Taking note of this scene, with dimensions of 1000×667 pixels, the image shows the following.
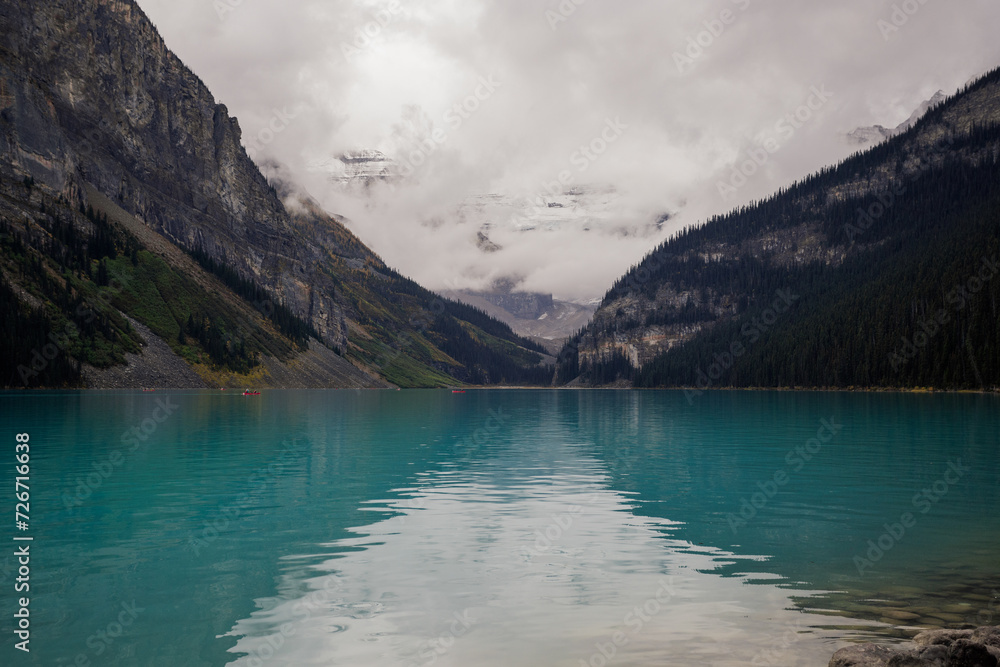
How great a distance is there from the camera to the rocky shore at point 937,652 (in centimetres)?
1124

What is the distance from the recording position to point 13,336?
154625mm

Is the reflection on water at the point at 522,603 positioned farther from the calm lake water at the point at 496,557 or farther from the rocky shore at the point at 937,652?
the rocky shore at the point at 937,652

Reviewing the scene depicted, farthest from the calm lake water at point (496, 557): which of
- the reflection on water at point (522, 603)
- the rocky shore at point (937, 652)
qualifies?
the rocky shore at point (937, 652)

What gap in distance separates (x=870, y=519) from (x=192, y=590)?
83.0 feet

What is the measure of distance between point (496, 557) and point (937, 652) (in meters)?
12.8

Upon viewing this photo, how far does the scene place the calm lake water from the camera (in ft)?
46.3

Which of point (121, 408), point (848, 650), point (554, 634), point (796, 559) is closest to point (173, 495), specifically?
point (554, 634)

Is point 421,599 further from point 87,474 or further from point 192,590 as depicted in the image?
point 87,474

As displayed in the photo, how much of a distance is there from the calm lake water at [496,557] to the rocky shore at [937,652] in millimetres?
907

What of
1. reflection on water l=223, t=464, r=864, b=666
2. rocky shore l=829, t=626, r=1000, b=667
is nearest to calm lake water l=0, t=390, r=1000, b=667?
reflection on water l=223, t=464, r=864, b=666

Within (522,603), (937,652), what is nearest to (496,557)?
(522,603)

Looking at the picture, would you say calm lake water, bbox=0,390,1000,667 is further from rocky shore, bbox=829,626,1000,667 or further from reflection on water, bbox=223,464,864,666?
rocky shore, bbox=829,626,1000,667

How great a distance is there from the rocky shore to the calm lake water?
2.98ft

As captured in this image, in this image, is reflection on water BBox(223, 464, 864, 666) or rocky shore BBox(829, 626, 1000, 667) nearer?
rocky shore BBox(829, 626, 1000, 667)
